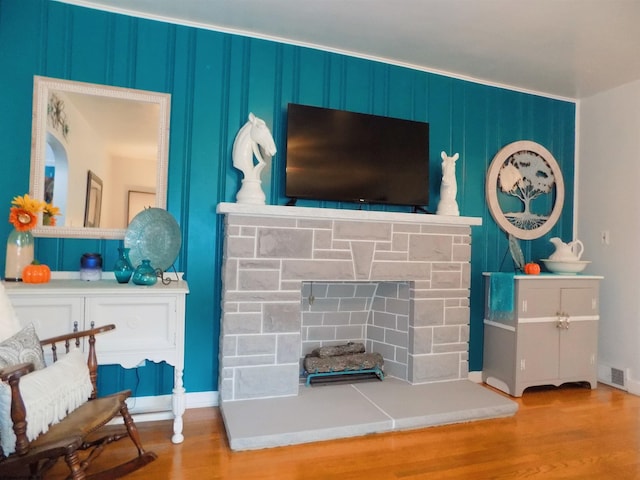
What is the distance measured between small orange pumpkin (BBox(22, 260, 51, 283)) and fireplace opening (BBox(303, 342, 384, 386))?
173 cm

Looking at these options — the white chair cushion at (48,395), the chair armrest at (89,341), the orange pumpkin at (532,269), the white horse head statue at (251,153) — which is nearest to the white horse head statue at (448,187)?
the orange pumpkin at (532,269)

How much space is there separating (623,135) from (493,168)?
1135mm

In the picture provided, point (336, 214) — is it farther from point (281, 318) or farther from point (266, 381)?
point (266, 381)

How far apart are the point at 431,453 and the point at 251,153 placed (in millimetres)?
2052

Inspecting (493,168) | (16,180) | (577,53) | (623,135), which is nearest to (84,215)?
(16,180)

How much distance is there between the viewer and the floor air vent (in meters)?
3.30

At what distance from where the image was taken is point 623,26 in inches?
99.6

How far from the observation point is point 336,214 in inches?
106

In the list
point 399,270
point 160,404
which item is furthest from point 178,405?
point 399,270

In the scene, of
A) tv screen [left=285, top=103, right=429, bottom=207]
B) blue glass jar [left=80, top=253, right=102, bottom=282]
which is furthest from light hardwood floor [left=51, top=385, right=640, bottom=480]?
tv screen [left=285, top=103, right=429, bottom=207]

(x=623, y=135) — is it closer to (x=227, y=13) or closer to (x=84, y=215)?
(x=227, y=13)

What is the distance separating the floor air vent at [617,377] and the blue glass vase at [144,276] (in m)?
3.66

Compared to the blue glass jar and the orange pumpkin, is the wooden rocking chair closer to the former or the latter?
the blue glass jar

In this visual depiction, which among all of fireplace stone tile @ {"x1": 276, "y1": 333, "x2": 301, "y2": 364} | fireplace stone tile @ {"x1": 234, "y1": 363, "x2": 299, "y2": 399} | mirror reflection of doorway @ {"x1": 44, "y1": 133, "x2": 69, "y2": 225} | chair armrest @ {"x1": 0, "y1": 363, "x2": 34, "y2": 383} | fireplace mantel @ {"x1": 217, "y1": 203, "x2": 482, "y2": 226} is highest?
mirror reflection of doorway @ {"x1": 44, "y1": 133, "x2": 69, "y2": 225}
